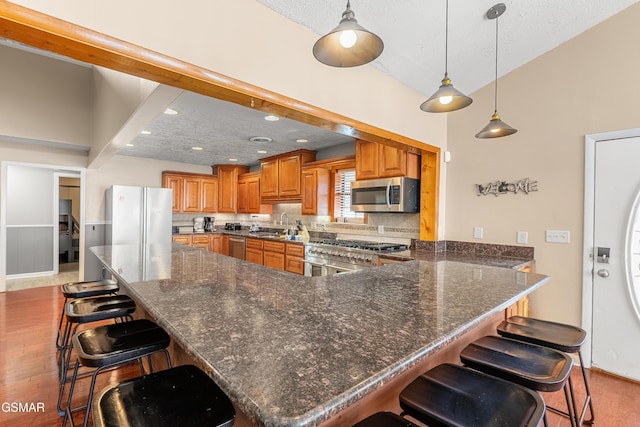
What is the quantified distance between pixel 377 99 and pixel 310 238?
2.75 m

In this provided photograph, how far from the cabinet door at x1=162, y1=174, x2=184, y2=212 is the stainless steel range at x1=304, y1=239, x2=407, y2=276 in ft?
10.7

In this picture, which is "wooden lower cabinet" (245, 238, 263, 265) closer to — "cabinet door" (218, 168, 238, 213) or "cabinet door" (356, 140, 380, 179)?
"cabinet door" (218, 168, 238, 213)

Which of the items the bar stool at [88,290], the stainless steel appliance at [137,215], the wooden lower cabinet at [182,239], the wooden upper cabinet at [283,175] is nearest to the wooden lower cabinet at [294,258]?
the wooden upper cabinet at [283,175]

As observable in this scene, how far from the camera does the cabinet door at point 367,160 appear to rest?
3.60 metres

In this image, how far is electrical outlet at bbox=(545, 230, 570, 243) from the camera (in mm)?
2641

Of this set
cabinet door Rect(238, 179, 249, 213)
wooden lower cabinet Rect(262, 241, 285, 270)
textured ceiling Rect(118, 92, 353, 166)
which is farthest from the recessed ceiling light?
cabinet door Rect(238, 179, 249, 213)

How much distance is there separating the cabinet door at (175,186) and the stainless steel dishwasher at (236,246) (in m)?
1.26

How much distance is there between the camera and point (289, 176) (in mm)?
5016

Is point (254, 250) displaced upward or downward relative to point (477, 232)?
downward

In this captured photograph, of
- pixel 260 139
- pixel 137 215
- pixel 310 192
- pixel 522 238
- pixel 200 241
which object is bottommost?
pixel 200 241

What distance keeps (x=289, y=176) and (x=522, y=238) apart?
341 centimetres

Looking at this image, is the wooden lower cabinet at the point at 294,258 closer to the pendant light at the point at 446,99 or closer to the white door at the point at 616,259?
the pendant light at the point at 446,99

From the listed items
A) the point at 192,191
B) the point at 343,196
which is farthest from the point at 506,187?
the point at 192,191

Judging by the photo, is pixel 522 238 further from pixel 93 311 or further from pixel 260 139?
pixel 93 311
